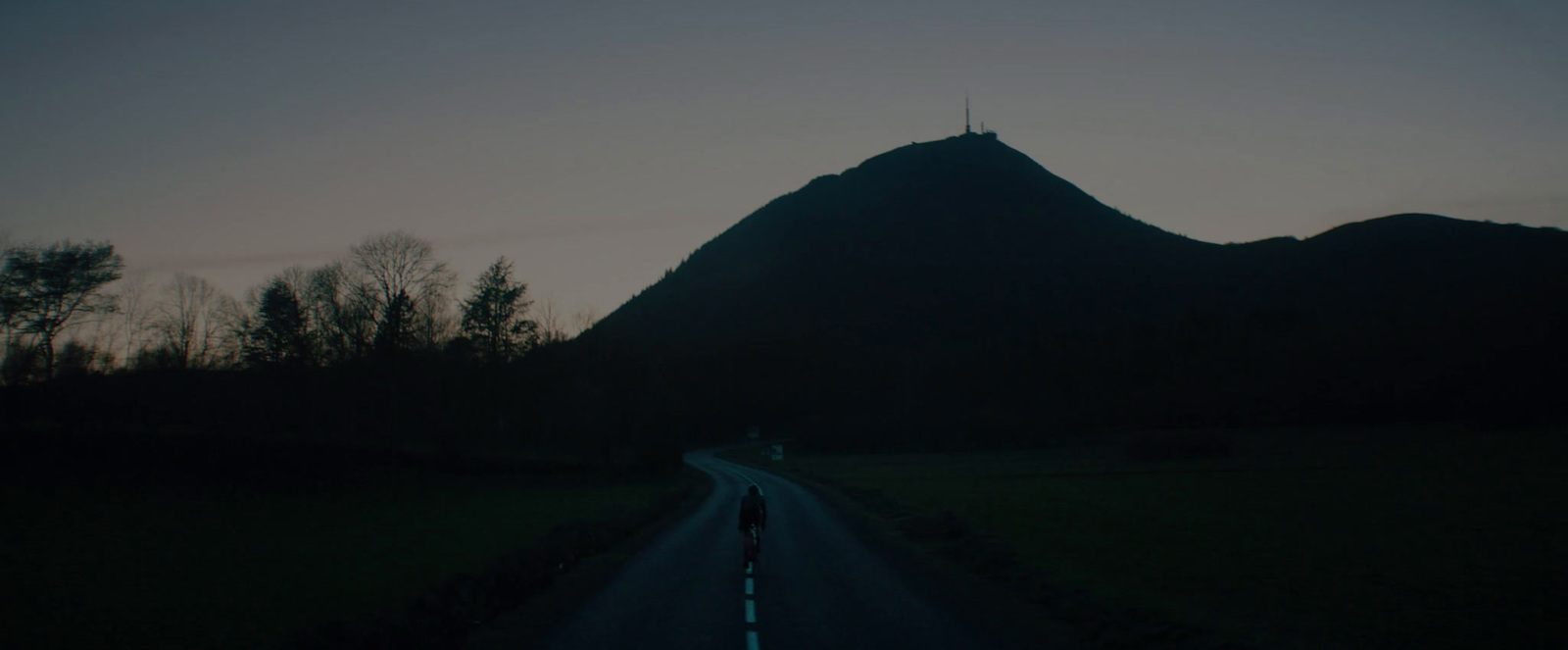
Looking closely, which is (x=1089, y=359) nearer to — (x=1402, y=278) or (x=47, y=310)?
(x=1402, y=278)

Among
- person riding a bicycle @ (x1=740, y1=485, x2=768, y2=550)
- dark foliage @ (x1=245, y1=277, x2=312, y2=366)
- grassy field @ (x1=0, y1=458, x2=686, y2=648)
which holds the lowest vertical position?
grassy field @ (x1=0, y1=458, x2=686, y2=648)

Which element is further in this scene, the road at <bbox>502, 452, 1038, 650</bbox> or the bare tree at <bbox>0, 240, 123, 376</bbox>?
the bare tree at <bbox>0, 240, 123, 376</bbox>

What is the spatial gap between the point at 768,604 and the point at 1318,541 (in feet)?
50.3

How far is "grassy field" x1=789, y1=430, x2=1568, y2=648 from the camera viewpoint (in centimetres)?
1339

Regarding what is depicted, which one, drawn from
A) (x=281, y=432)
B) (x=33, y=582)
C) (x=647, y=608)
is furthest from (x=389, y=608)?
(x=281, y=432)

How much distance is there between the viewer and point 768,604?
15.3 meters

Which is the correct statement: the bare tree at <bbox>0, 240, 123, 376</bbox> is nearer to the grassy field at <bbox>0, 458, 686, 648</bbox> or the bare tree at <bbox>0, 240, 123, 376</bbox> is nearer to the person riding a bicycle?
the grassy field at <bbox>0, 458, 686, 648</bbox>

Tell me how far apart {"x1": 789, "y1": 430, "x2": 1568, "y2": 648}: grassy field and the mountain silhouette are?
1886 inches

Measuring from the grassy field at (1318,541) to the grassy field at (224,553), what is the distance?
13458 mm

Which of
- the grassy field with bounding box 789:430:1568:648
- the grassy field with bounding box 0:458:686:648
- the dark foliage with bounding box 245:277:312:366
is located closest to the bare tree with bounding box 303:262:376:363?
the dark foliage with bounding box 245:277:312:366

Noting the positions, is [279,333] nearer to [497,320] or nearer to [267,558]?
[497,320]

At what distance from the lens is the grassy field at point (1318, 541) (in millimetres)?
13391

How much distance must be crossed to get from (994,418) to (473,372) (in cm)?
7282

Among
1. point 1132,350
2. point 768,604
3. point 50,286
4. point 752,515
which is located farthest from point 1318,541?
point 1132,350
